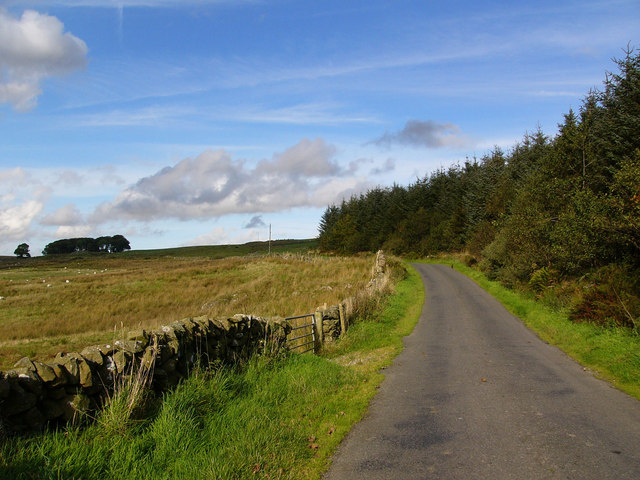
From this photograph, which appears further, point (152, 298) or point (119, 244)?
point (119, 244)

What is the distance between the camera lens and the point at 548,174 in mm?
25984

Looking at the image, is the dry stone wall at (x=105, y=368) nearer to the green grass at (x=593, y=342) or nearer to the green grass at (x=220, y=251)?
the green grass at (x=593, y=342)

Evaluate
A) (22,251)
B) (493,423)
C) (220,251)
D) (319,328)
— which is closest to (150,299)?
(319,328)

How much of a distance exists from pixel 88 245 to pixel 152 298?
132m

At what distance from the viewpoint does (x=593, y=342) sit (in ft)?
41.2

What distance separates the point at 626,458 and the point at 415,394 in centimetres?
381

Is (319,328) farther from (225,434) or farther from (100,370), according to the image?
(100,370)

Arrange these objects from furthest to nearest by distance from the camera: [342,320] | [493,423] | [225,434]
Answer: [342,320]
[493,423]
[225,434]

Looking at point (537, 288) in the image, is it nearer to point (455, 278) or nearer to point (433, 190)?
point (455, 278)

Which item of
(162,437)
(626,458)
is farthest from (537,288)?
(162,437)

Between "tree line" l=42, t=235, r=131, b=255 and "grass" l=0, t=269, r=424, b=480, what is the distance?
158m

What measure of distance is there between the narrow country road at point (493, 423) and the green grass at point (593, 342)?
44 cm

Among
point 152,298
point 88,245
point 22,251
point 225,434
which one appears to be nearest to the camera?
point 225,434

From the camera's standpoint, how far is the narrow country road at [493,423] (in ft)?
17.3
